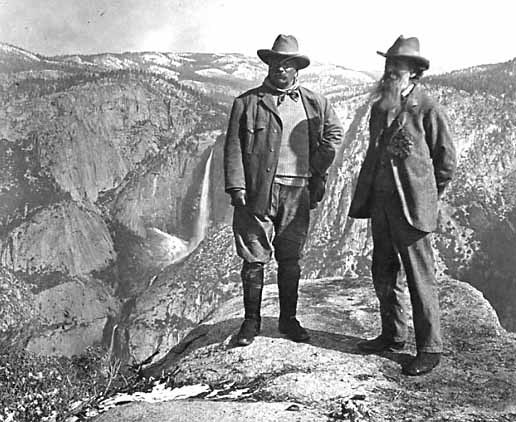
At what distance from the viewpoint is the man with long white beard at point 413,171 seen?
14.7ft

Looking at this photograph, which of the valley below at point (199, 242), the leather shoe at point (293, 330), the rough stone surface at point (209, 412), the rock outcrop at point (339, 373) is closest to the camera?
the rough stone surface at point (209, 412)

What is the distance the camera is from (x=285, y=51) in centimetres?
492

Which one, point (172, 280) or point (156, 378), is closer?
point (156, 378)

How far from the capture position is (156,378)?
500cm

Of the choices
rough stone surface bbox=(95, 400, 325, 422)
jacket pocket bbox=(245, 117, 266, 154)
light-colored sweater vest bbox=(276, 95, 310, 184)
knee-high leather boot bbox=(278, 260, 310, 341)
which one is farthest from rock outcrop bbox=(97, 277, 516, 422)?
jacket pocket bbox=(245, 117, 266, 154)

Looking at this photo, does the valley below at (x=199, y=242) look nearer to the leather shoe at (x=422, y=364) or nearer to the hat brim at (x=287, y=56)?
the leather shoe at (x=422, y=364)

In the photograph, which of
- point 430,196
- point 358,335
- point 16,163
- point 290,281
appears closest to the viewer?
point 430,196

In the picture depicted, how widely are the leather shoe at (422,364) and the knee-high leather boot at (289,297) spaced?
952mm

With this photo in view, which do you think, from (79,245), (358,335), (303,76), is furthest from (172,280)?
(358,335)

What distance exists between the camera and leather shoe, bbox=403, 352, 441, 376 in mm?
4547

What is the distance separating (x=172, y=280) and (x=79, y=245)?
38.8 feet

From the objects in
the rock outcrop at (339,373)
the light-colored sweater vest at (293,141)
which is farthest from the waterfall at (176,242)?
the light-colored sweater vest at (293,141)

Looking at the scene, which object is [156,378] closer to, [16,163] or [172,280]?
[172,280]

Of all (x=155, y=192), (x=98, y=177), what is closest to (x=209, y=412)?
(x=155, y=192)
